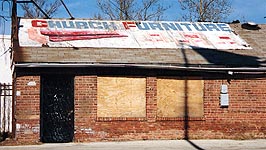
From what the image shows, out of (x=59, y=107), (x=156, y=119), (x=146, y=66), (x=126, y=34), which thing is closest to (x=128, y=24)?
(x=126, y=34)

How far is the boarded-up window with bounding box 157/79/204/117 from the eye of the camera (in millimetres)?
18719

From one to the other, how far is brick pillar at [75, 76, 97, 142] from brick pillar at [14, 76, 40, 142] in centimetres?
136

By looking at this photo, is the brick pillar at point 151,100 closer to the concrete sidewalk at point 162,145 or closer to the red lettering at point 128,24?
the concrete sidewalk at point 162,145

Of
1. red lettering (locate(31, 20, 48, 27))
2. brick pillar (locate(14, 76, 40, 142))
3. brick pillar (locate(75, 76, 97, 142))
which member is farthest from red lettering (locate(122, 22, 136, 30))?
brick pillar (locate(14, 76, 40, 142))

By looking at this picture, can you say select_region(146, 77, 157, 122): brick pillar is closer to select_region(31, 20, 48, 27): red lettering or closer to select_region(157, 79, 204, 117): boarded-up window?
select_region(157, 79, 204, 117): boarded-up window

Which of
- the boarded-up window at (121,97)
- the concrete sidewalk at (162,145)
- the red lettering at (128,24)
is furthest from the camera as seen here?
the red lettering at (128,24)

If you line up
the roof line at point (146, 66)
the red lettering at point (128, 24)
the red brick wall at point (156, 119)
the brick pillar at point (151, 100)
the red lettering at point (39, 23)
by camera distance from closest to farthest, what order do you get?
the roof line at point (146, 66)
the red brick wall at point (156, 119)
the brick pillar at point (151, 100)
the red lettering at point (39, 23)
the red lettering at point (128, 24)

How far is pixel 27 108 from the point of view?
17.7 meters

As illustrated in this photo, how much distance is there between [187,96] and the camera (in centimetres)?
1884

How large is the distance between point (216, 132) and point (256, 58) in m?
3.27

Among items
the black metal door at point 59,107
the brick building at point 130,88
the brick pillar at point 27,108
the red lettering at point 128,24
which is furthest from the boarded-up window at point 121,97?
the red lettering at point 128,24

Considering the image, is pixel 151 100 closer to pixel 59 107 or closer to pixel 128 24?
pixel 59 107

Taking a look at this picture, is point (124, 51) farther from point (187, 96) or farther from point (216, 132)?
point (216, 132)

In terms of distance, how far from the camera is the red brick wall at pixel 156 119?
58.2 ft
